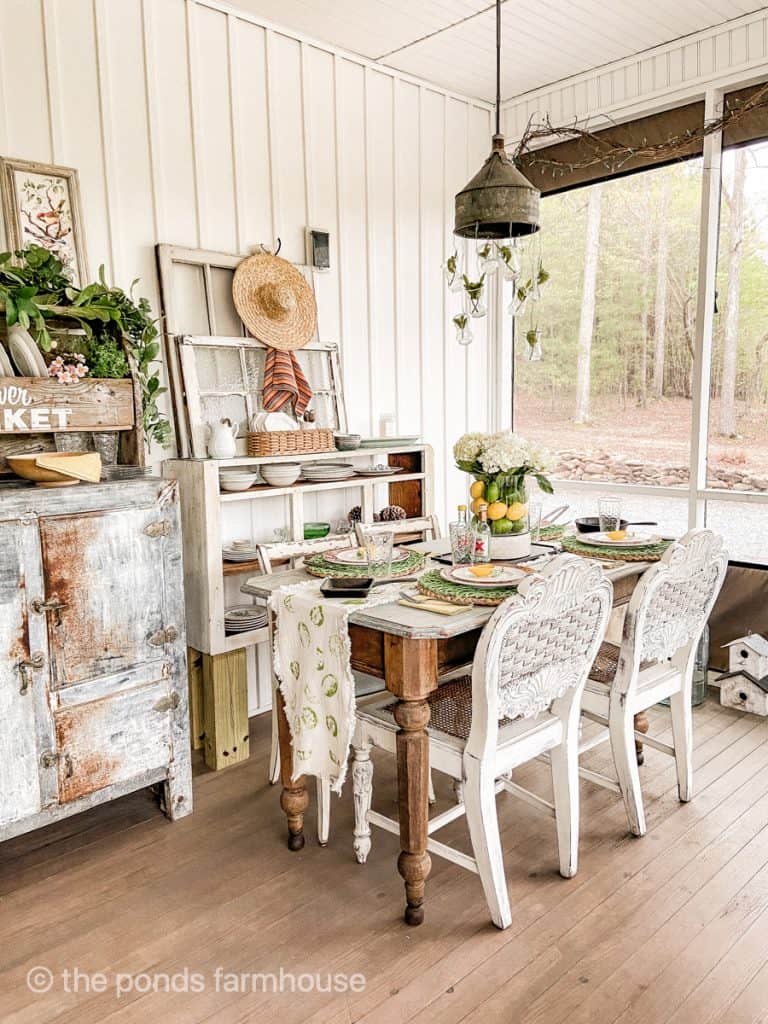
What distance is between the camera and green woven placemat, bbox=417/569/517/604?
2.24m

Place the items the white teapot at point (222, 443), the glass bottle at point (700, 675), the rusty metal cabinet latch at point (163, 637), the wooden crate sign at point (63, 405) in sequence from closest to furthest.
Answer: the wooden crate sign at point (63, 405) < the rusty metal cabinet latch at point (163, 637) < the white teapot at point (222, 443) < the glass bottle at point (700, 675)

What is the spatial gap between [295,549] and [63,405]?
2.98ft

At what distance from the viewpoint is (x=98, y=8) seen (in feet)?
9.61

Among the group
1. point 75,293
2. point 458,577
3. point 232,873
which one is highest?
point 75,293

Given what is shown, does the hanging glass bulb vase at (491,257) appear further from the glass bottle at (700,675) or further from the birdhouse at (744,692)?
the birdhouse at (744,692)

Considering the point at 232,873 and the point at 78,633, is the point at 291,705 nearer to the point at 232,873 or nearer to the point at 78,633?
the point at 232,873

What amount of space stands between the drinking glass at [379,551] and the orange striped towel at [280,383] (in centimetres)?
114

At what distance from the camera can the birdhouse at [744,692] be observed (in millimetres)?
3475

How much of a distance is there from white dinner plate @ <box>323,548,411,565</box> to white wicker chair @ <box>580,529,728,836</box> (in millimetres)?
744

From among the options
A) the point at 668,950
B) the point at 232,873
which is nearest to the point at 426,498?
the point at 232,873

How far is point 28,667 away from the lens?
235 cm

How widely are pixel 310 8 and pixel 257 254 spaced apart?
1006mm

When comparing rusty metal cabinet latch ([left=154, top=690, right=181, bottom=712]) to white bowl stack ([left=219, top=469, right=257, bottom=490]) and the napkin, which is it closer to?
the napkin

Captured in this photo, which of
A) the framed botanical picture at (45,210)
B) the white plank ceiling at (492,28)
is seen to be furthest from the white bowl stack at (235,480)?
the white plank ceiling at (492,28)
